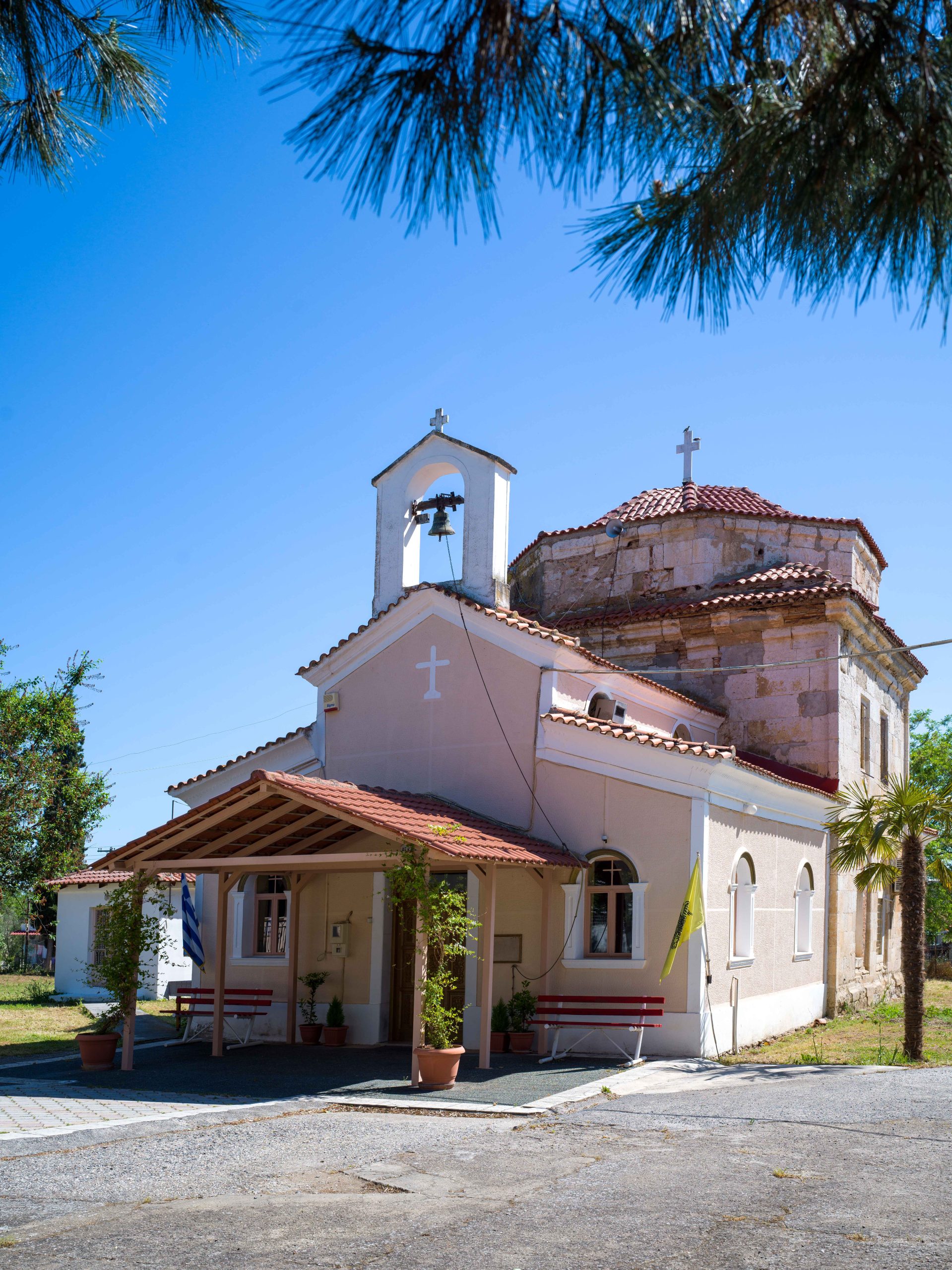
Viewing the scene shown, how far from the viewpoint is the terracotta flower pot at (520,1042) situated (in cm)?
1487

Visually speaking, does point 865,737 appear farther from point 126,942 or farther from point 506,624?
point 126,942

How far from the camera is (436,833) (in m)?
13.0

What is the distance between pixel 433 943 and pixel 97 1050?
443 cm

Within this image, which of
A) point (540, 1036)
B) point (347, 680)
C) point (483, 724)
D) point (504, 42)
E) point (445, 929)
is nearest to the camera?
point (504, 42)

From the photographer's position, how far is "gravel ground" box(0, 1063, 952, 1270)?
6.29 m

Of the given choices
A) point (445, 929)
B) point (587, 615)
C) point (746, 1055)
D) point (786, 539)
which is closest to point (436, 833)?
point (445, 929)

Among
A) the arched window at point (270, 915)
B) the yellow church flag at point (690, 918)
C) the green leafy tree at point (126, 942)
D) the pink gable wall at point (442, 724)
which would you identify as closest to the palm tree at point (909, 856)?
the yellow church flag at point (690, 918)

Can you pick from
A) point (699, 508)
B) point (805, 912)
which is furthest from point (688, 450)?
point (805, 912)

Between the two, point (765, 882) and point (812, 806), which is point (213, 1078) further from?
point (812, 806)

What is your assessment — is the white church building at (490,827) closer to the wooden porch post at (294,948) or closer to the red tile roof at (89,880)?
the wooden porch post at (294,948)

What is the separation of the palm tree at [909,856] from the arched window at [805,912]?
1.64 m

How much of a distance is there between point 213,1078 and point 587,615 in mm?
12664

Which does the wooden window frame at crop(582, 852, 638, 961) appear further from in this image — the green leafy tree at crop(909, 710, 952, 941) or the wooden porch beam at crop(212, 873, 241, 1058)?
the green leafy tree at crop(909, 710, 952, 941)

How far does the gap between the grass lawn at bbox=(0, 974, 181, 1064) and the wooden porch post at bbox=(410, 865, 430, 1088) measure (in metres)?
6.50
